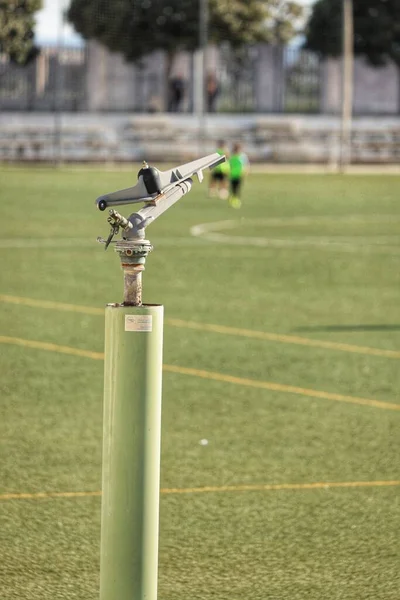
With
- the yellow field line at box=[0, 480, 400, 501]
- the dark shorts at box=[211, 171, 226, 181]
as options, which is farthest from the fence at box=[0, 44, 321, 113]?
the yellow field line at box=[0, 480, 400, 501]

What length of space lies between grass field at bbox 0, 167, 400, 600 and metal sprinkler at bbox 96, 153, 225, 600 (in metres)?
1.34

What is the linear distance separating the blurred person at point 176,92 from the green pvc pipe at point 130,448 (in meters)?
58.4

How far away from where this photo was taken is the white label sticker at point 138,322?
3893 mm

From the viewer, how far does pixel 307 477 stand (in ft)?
23.2

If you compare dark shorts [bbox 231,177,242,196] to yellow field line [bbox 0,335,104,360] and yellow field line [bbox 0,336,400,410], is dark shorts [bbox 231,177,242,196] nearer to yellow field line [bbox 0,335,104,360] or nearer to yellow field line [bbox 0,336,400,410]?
yellow field line [bbox 0,335,104,360]

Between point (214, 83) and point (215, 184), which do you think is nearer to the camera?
point (215, 184)

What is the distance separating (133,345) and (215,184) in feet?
99.3

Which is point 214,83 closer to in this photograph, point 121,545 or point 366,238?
point 366,238

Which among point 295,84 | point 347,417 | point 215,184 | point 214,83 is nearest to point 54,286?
point 347,417

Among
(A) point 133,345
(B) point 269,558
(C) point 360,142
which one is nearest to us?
(A) point 133,345

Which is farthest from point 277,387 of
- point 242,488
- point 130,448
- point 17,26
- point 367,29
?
point 367,29

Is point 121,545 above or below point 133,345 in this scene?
below

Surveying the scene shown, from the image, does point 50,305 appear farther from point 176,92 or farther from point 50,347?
point 176,92

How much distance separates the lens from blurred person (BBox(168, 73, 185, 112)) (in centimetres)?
6184
